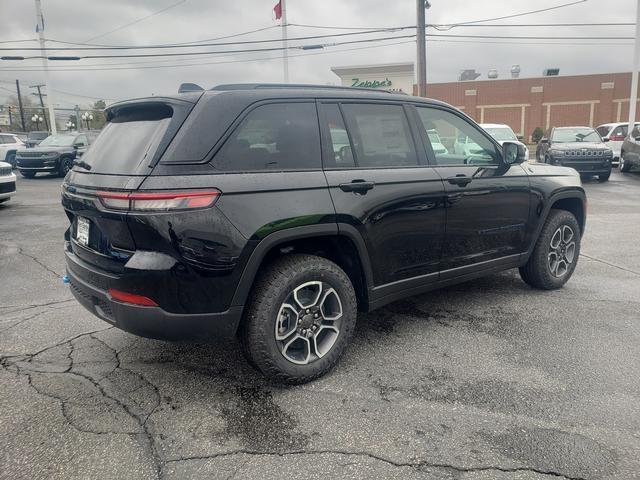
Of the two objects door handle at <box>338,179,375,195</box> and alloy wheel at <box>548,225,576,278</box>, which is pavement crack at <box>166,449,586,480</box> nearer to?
door handle at <box>338,179,375,195</box>

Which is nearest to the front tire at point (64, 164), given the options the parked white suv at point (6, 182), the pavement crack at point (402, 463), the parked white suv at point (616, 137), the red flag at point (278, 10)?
the parked white suv at point (6, 182)

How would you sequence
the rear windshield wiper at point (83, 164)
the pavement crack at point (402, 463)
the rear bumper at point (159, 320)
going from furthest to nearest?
the rear windshield wiper at point (83, 164) < the rear bumper at point (159, 320) < the pavement crack at point (402, 463)

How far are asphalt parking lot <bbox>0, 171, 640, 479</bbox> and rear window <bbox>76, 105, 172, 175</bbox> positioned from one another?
4.50 ft

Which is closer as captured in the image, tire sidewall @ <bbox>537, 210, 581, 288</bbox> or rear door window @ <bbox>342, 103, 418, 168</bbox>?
rear door window @ <bbox>342, 103, 418, 168</bbox>

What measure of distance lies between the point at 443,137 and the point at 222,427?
2.82m

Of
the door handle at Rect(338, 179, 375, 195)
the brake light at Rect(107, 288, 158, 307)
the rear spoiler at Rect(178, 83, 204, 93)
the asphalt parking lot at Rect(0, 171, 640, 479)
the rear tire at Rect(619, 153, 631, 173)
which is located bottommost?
the rear tire at Rect(619, 153, 631, 173)

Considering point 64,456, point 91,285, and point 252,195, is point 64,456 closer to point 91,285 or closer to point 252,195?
point 91,285

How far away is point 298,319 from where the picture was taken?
3184 mm

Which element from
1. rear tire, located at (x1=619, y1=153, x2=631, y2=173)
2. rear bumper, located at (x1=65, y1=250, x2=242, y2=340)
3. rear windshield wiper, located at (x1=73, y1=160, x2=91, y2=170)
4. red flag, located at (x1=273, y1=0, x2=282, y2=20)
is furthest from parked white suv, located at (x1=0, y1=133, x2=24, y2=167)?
rear tire, located at (x1=619, y1=153, x2=631, y2=173)

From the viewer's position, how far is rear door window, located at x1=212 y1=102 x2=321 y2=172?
295 cm

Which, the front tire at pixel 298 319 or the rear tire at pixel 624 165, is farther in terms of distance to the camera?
the rear tire at pixel 624 165

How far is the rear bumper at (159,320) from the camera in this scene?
279cm

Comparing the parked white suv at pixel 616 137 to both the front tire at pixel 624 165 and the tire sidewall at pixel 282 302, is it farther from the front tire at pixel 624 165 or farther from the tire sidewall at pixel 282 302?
the tire sidewall at pixel 282 302

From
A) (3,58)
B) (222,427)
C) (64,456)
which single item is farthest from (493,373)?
(3,58)
